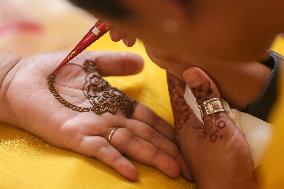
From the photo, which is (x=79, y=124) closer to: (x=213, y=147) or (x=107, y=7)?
(x=213, y=147)

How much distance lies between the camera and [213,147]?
748 millimetres

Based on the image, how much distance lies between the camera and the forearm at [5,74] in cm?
86

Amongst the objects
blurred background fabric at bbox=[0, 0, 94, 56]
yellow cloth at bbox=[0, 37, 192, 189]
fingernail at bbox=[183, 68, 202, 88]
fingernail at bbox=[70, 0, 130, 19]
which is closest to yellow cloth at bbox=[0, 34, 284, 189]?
yellow cloth at bbox=[0, 37, 192, 189]

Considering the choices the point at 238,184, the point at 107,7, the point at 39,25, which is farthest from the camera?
the point at 39,25

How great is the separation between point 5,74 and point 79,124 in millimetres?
165

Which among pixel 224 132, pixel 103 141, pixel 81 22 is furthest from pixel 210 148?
pixel 81 22

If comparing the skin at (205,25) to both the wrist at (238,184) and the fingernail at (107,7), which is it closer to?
the fingernail at (107,7)

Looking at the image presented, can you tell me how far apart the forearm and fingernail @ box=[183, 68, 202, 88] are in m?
0.29

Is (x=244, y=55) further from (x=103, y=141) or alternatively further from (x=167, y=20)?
(x=103, y=141)

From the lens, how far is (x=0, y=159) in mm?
798

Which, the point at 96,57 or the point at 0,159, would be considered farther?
the point at 96,57

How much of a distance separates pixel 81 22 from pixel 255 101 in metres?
0.71

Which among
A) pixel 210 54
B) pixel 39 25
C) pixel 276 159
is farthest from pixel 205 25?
pixel 39 25

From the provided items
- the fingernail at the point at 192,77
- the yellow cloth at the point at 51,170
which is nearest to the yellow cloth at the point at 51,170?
the yellow cloth at the point at 51,170
